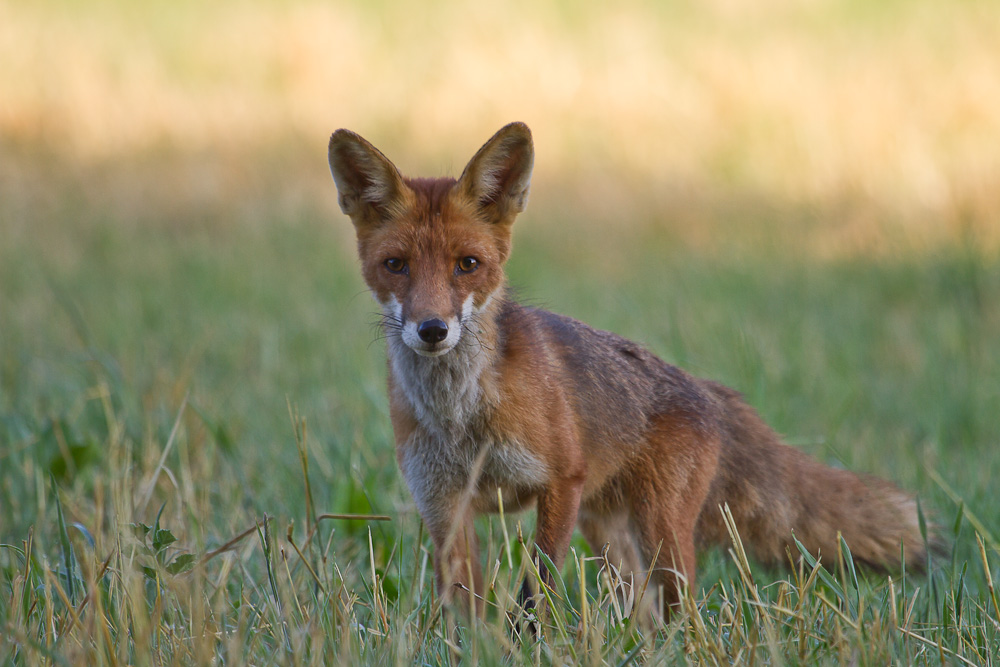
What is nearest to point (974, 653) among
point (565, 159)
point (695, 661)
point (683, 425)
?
point (695, 661)

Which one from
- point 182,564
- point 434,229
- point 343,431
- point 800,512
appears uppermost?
point 434,229

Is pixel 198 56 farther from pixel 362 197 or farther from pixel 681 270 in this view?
pixel 362 197

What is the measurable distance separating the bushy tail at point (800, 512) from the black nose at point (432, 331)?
1431 mm

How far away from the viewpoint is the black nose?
9.91ft

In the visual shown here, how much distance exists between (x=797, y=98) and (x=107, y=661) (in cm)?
1095

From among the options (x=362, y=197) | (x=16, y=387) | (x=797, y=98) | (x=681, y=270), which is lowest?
(x=16, y=387)

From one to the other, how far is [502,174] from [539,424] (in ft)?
3.09

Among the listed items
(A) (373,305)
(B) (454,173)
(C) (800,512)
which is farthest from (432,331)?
(A) (373,305)

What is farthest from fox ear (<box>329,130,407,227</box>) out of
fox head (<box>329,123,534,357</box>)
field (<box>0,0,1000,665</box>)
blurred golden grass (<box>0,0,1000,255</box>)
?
blurred golden grass (<box>0,0,1000,255</box>)

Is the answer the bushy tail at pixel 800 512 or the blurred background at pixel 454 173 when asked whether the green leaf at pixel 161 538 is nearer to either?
the blurred background at pixel 454 173

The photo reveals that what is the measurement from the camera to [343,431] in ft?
17.8

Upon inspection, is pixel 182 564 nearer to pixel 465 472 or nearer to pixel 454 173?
pixel 465 472

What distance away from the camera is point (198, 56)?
14.0m

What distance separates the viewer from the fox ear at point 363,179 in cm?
338
